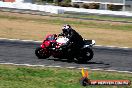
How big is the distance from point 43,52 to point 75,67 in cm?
234

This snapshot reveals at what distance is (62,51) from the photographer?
2038 centimetres

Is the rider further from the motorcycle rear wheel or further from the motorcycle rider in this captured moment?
the motorcycle rear wheel

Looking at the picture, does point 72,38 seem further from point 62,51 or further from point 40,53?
point 40,53

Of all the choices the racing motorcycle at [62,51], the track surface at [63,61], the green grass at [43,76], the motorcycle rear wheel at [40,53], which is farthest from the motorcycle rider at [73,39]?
the green grass at [43,76]

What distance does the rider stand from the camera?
20.1 meters

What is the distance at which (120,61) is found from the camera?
22.0 metres

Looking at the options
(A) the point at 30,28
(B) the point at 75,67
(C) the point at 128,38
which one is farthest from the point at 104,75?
(A) the point at 30,28

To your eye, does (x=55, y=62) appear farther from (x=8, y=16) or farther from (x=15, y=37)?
(x=8, y=16)

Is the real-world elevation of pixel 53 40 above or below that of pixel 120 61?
above

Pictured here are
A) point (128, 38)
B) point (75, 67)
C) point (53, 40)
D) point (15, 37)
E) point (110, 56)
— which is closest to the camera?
point (75, 67)

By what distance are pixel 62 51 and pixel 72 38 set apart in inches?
34.0

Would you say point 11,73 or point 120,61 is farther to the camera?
point 120,61

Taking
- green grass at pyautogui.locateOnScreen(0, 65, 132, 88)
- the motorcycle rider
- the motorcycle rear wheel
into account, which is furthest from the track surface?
green grass at pyautogui.locateOnScreen(0, 65, 132, 88)

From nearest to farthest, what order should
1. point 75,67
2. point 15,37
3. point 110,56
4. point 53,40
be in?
1. point 75,67
2. point 53,40
3. point 110,56
4. point 15,37
